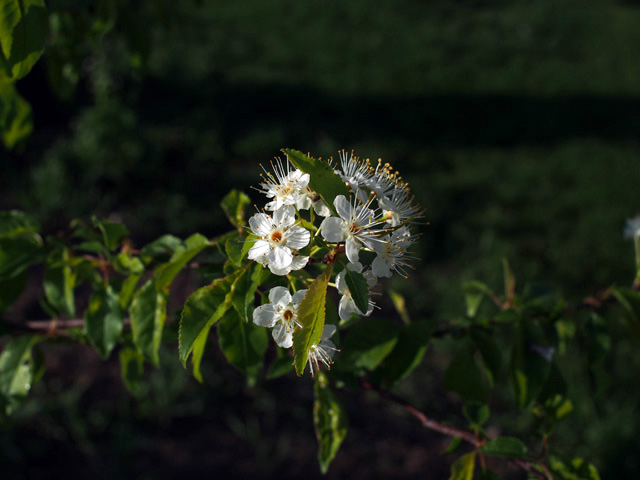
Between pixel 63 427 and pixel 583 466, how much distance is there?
7.78 ft

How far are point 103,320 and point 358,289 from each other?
718mm

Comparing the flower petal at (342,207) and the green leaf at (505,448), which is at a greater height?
the flower petal at (342,207)

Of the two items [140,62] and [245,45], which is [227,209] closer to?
[140,62]

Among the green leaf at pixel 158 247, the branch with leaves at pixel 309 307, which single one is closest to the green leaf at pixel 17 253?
the branch with leaves at pixel 309 307

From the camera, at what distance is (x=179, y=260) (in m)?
1.21

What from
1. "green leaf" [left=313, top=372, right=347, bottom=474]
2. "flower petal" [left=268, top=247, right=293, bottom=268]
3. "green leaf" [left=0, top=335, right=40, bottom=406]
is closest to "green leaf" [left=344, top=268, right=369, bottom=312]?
"flower petal" [left=268, top=247, right=293, bottom=268]

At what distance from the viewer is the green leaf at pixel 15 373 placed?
151 centimetres

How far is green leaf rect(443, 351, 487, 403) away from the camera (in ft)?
4.92

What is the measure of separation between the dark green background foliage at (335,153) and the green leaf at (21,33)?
68 cm

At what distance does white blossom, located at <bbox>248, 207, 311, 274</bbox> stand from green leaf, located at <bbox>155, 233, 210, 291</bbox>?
8.8 inches

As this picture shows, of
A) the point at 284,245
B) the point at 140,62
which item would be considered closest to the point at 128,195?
the point at 140,62

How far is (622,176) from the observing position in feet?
15.4

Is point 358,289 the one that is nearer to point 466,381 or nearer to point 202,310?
point 202,310

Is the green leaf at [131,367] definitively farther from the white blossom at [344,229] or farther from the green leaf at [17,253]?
the white blossom at [344,229]
